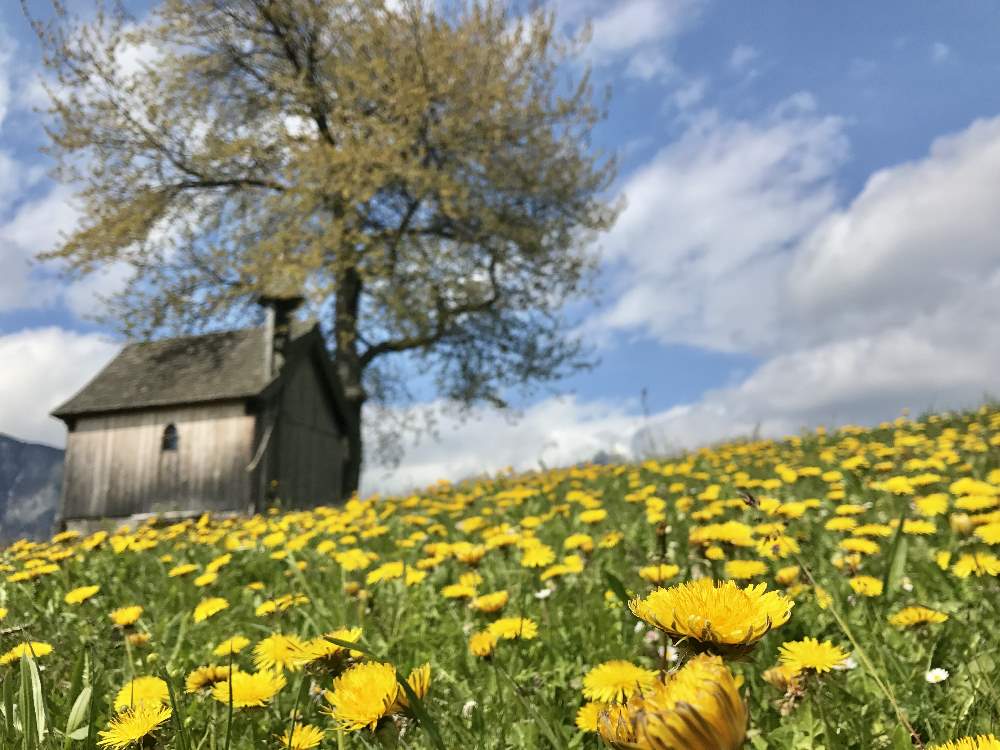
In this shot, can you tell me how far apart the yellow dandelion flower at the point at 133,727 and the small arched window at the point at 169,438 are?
620 inches

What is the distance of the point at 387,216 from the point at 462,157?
7.67 feet

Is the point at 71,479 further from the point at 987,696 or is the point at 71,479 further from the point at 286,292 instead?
the point at 987,696

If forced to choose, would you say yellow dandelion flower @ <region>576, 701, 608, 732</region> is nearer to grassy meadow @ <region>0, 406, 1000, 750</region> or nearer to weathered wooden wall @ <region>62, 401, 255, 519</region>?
grassy meadow @ <region>0, 406, 1000, 750</region>

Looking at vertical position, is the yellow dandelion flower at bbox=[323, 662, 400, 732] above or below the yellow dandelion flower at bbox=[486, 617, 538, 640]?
above

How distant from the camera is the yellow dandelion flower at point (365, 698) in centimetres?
99

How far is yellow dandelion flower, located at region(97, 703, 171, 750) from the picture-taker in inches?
Answer: 45.9

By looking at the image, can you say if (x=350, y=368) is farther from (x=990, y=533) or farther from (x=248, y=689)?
(x=248, y=689)

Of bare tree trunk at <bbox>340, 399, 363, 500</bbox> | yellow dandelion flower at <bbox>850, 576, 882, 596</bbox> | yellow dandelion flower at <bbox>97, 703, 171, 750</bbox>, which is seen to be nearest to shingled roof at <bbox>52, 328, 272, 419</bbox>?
bare tree trunk at <bbox>340, 399, 363, 500</bbox>

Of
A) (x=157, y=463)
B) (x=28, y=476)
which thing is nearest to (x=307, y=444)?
(x=157, y=463)

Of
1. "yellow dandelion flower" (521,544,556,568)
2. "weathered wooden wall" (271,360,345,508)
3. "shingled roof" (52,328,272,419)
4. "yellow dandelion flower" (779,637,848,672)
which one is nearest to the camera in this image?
"yellow dandelion flower" (779,637,848,672)

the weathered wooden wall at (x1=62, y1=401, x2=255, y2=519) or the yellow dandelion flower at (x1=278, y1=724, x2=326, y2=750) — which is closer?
the yellow dandelion flower at (x1=278, y1=724, x2=326, y2=750)

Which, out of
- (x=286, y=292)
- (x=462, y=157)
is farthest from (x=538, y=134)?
(x=286, y=292)

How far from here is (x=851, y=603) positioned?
244 cm

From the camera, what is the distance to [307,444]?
55.7 ft
